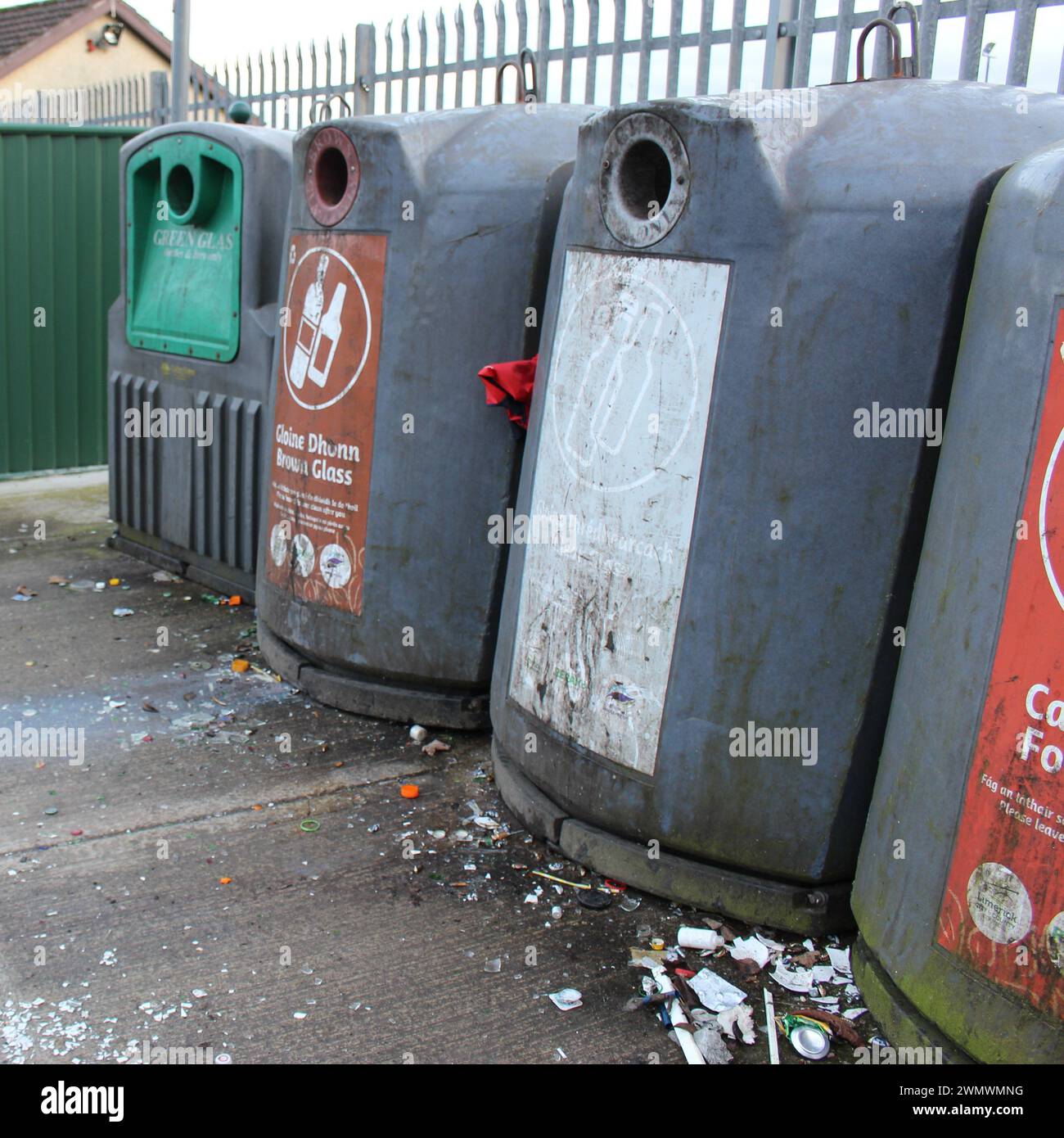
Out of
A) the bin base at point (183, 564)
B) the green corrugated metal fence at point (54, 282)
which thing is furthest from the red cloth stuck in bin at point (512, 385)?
the green corrugated metal fence at point (54, 282)

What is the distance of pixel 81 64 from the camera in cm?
2020

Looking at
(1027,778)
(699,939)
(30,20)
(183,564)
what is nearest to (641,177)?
(1027,778)

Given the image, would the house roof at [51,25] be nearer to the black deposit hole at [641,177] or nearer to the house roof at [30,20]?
the house roof at [30,20]

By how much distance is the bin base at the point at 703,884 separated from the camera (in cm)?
266

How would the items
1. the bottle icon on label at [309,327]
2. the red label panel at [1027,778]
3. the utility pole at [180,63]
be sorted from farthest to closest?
the utility pole at [180,63], the bottle icon on label at [309,327], the red label panel at [1027,778]

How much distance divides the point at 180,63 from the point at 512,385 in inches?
305

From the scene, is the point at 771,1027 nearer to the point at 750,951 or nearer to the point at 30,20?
the point at 750,951

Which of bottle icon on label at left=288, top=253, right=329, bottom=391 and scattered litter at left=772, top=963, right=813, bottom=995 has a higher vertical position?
bottle icon on label at left=288, top=253, right=329, bottom=391

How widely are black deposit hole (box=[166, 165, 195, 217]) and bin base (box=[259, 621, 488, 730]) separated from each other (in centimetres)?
214

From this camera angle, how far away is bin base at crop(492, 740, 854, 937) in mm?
2664

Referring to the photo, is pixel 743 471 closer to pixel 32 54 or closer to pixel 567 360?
pixel 567 360

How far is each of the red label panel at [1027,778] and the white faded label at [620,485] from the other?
0.74m

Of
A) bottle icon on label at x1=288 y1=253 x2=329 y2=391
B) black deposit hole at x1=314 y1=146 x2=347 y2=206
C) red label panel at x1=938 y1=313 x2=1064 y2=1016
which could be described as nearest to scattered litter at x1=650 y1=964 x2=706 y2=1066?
red label panel at x1=938 y1=313 x2=1064 y2=1016

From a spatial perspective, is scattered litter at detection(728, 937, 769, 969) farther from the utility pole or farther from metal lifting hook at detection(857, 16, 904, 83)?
the utility pole
